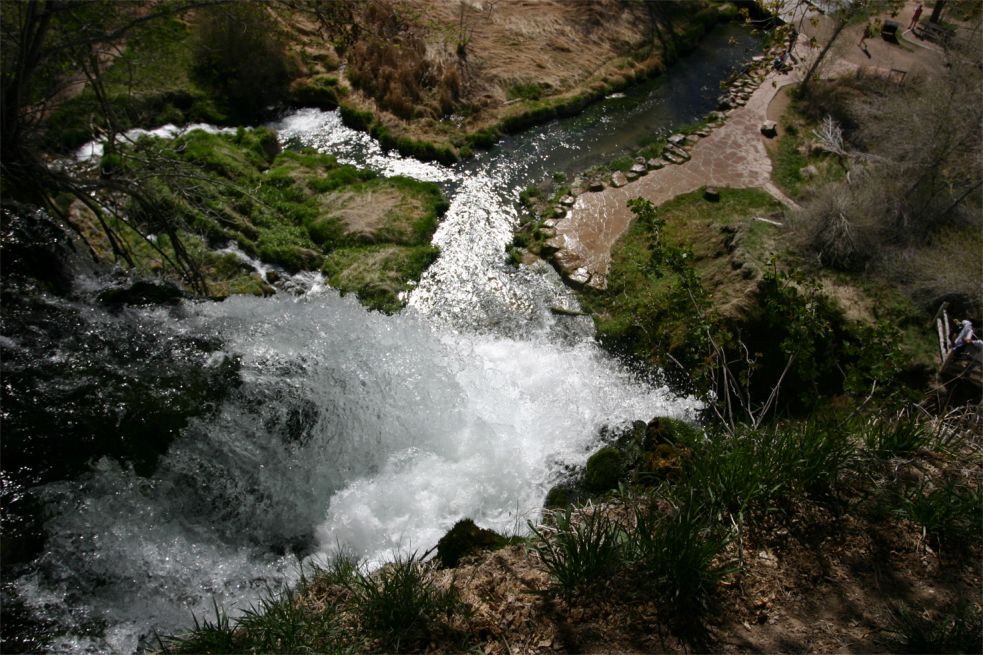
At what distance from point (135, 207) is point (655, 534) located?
8.62m

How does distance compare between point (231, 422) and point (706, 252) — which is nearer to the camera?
point (231, 422)

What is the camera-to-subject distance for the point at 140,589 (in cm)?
480

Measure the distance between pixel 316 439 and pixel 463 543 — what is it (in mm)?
2292

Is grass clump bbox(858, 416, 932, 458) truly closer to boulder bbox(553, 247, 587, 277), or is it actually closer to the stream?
the stream

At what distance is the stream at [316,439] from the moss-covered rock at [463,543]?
26.9 inches

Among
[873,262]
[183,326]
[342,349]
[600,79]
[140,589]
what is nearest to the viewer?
[140,589]

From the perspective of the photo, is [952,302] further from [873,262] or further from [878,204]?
[878,204]

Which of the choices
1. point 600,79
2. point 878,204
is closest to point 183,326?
point 878,204

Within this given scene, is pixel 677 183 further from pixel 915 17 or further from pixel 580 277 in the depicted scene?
pixel 915 17

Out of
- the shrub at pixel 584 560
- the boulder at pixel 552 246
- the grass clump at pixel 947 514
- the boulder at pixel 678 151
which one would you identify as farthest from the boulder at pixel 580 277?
the shrub at pixel 584 560

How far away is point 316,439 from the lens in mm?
6418

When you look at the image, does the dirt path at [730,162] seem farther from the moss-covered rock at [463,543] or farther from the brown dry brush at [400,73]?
the moss-covered rock at [463,543]

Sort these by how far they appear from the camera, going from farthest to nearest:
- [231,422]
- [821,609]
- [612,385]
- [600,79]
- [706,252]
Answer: [600,79], [706,252], [612,385], [231,422], [821,609]

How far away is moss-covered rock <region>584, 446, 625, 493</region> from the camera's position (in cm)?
673
